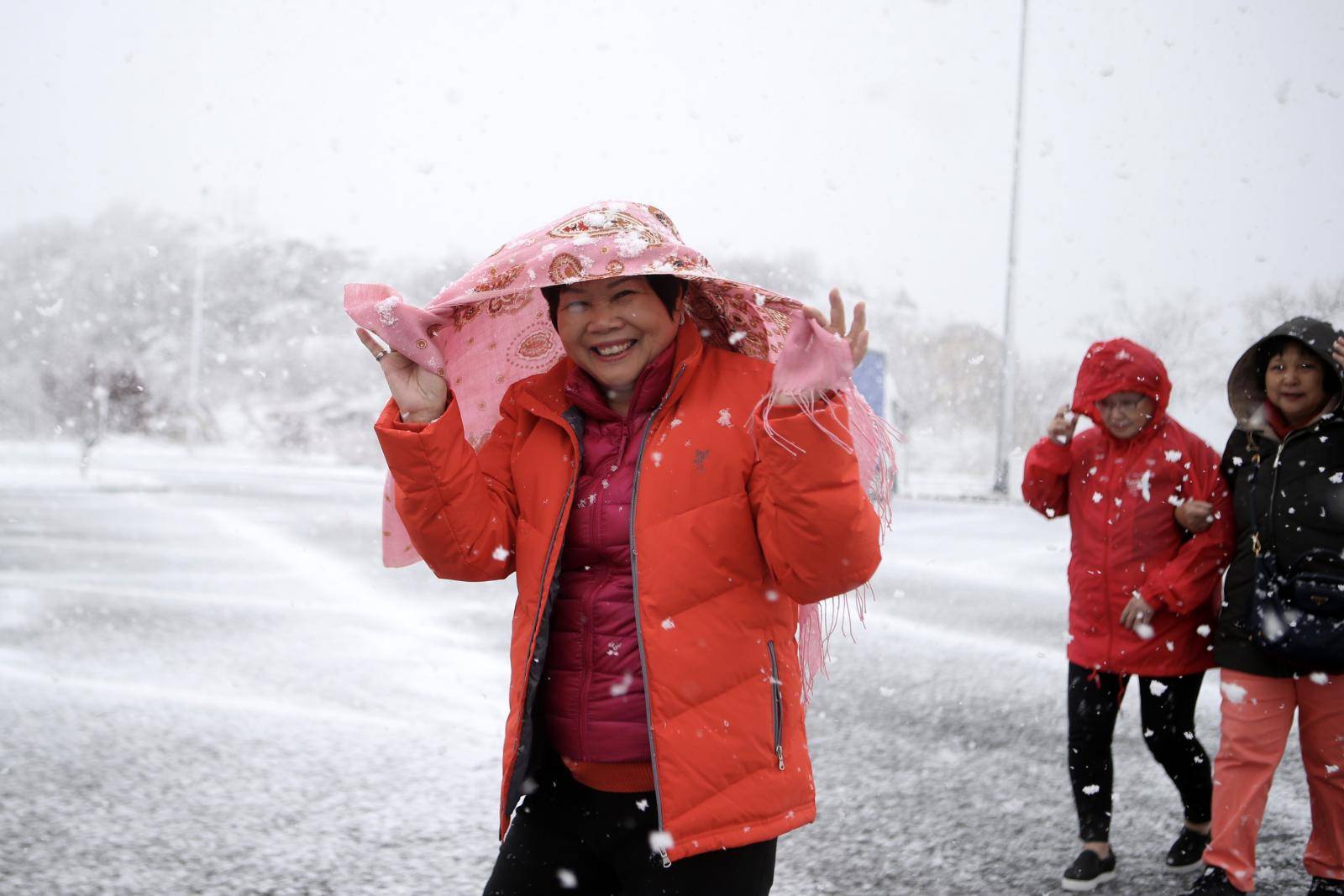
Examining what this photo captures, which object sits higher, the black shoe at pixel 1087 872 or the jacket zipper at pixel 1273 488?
the jacket zipper at pixel 1273 488

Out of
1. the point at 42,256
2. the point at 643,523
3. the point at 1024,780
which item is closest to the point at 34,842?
the point at 643,523

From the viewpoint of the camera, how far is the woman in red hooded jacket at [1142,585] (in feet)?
11.7

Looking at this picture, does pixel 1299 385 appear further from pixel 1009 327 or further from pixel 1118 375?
pixel 1009 327

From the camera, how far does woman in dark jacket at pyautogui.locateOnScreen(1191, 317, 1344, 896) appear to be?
326 centimetres

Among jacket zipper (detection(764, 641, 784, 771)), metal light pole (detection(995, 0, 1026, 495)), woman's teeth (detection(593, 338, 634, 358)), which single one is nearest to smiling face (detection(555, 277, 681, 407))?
woman's teeth (detection(593, 338, 634, 358))

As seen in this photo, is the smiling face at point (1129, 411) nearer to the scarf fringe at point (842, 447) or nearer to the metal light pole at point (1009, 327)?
the scarf fringe at point (842, 447)

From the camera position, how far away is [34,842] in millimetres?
3584

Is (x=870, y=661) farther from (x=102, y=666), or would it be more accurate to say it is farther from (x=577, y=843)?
(x=577, y=843)

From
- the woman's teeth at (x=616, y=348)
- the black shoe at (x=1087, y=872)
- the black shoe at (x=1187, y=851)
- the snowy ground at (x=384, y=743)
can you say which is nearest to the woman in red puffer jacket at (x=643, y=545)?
the woman's teeth at (x=616, y=348)

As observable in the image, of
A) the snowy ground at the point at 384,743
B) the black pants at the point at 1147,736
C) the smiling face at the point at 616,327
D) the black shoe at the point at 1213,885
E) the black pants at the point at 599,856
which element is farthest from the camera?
the black pants at the point at 1147,736

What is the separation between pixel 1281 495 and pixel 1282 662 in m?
0.51

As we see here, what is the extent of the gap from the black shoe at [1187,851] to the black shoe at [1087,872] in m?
0.24

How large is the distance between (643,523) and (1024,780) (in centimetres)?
316

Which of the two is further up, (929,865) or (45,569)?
(929,865)
